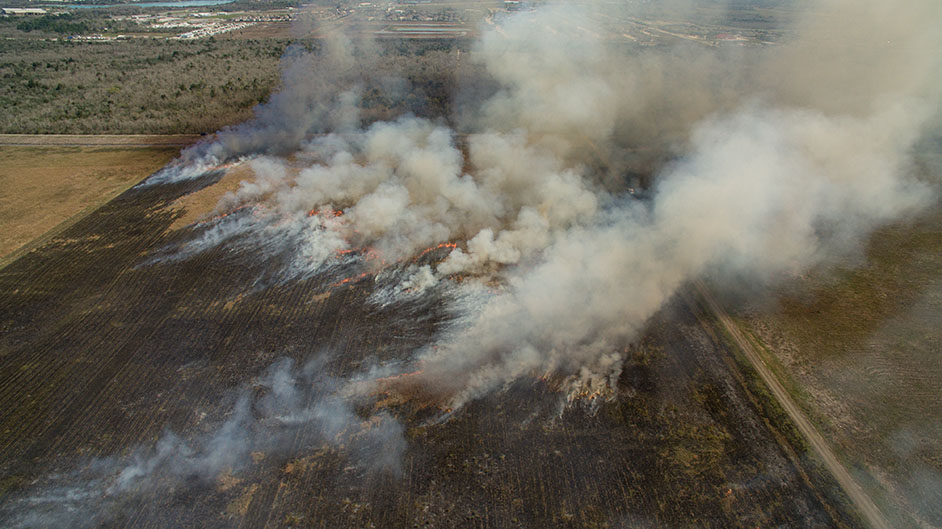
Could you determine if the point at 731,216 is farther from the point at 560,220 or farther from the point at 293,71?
the point at 293,71

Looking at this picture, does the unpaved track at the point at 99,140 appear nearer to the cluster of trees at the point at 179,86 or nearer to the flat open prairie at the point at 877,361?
the cluster of trees at the point at 179,86

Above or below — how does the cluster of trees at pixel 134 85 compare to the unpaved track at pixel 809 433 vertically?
above

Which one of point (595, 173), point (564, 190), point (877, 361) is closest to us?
point (877, 361)

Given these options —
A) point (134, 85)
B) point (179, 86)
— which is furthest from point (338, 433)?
point (134, 85)

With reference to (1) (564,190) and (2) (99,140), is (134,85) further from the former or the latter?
(1) (564,190)

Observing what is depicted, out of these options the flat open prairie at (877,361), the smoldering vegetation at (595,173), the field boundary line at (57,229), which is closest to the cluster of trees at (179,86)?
the smoldering vegetation at (595,173)
